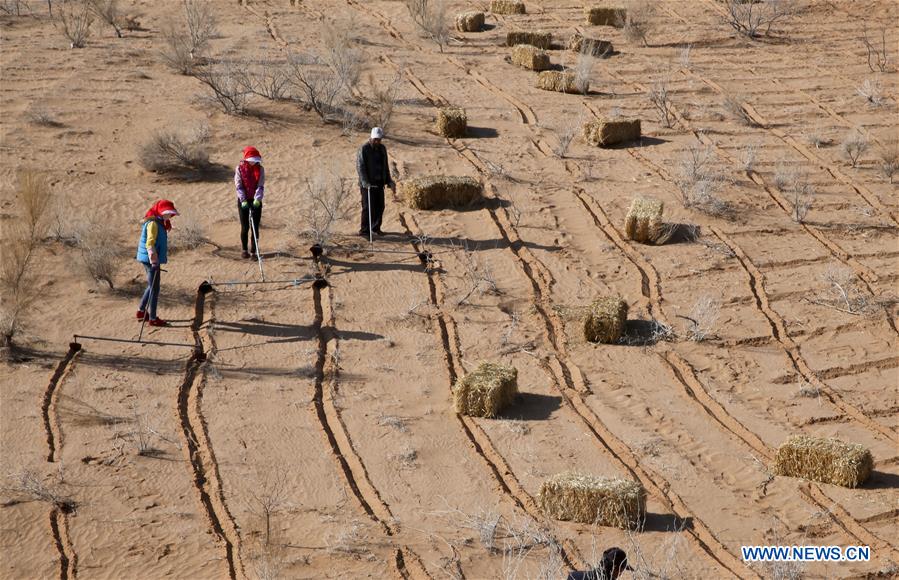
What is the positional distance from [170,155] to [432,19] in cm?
757

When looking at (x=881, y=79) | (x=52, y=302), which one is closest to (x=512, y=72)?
(x=881, y=79)

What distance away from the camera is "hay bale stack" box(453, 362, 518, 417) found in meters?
9.41

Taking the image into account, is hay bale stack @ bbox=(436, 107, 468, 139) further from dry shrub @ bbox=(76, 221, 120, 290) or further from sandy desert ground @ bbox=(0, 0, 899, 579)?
dry shrub @ bbox=(76, 221, 120, 290)

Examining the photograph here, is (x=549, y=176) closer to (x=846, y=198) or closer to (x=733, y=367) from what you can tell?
(x=846, y=198)

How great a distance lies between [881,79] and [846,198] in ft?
16.1

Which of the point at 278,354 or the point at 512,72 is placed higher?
the point at 512,72

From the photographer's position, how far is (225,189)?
14.0 m

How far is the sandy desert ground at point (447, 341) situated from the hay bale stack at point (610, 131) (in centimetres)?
19

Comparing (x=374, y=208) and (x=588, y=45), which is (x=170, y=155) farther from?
(x=588, y=45)

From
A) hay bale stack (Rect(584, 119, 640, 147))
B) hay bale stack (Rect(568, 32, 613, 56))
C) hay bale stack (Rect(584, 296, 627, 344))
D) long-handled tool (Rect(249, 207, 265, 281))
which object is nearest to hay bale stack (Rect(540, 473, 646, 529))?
hay bale stack (Rect(584, 296, 627, 344))

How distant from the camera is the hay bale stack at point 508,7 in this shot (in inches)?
862

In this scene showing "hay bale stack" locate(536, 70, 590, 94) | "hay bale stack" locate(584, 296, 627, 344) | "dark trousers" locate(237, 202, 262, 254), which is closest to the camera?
"hay bale stack" locate(584, 296, 627, 344)

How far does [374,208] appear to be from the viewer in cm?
1298

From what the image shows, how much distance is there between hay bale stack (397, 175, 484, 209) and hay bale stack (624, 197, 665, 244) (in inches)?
80.2
